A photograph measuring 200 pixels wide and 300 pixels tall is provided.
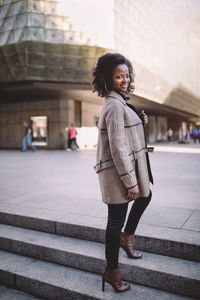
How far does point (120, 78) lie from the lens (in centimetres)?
230

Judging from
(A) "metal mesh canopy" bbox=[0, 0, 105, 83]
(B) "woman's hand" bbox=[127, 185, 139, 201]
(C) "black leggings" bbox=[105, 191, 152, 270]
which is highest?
(A) "metal mesh canopy" bbox=[0, 0, 105, 83]

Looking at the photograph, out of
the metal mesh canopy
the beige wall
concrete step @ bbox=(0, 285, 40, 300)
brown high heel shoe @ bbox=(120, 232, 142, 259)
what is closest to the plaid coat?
brown high heel shoe @ bbox=(120, 232, 142, 259)

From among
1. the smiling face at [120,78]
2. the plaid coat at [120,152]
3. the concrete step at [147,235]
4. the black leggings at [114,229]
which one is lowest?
the concrete step at [147,235]

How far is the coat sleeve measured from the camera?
213 cm

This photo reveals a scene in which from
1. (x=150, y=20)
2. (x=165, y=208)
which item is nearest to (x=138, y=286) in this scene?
(x=165, y=208)

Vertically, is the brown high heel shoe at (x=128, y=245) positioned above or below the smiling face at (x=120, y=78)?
below

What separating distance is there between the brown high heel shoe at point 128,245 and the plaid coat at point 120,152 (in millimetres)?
538

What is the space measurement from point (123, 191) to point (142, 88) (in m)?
25.3

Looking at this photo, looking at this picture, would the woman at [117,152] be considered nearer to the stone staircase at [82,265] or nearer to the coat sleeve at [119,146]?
the coat sleeve at [119,146]

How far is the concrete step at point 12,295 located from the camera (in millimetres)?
2742

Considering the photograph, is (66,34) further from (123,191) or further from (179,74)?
(179,74)

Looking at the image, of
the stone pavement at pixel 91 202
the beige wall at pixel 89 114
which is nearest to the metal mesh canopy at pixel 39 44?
the beige wall at pixel 89 114

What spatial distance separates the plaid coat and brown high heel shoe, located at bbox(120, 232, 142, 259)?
0.54 meters

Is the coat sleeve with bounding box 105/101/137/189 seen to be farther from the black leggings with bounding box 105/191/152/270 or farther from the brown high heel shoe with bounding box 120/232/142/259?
the brown high heel shoe with bounding box 120/232/142/259
